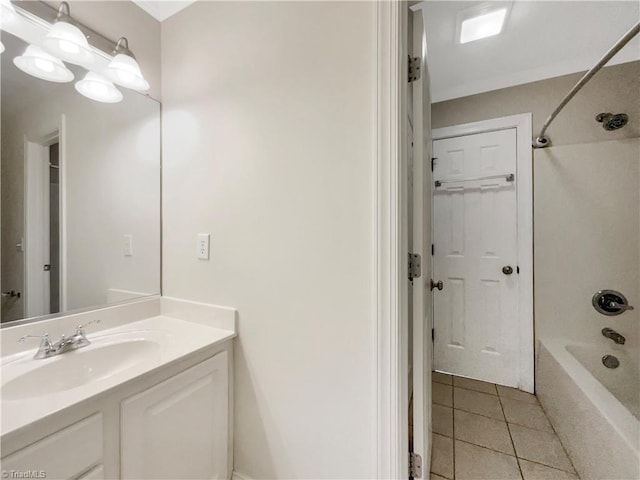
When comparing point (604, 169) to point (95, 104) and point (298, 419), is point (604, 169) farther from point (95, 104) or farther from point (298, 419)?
point (95, 104)

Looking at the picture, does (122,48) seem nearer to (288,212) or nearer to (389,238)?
(288,212)

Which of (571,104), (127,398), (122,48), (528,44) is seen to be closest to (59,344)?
(127,398)

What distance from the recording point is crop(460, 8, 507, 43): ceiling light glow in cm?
142

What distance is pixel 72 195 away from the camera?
3.61 feet

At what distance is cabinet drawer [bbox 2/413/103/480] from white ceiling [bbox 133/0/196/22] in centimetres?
177

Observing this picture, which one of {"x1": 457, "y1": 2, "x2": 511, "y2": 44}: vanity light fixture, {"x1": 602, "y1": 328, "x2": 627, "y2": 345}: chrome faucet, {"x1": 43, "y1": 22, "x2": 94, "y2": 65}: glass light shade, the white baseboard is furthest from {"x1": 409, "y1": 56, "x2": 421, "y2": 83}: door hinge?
{"x1": 602, "y1": 328, "x2": 627, "y2": 345}: chrome faucet

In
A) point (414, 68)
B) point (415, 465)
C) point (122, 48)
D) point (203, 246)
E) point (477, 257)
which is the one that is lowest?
point (415, 465)

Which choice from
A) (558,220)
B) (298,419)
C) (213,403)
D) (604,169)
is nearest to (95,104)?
(213,403)

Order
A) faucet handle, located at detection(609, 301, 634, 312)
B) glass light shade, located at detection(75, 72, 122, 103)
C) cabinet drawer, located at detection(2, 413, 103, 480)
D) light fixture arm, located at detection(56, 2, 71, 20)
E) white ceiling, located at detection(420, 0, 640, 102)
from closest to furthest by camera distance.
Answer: cabinet drawer, located at detection(2, 413, 103, 480) → light fixture arm, located at detection(56, 2, 71, 20) → glass light shade, located at detection(75, 72, 122, 103) → white ceiling, located at detection(420, 0, 640, 102) → faucet handle, located at detection(609, 301, 634, 312)

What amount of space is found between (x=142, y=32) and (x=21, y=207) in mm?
1031

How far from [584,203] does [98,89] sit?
9.42 ft

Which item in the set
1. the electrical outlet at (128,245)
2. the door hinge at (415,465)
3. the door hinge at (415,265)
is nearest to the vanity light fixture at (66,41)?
the electrical outlet at (128,245)

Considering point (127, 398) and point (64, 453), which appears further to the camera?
point (127, 398)

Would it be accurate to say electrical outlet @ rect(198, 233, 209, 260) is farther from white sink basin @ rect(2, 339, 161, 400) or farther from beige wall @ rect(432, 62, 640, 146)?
beige wall @ rect(432, 62, 640, 146)
